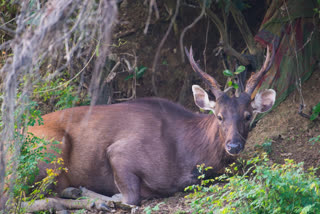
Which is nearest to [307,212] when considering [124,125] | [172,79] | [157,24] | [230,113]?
[230,113]

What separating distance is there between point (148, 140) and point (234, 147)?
1286 mm

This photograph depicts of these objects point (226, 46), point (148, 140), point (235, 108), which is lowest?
point (148, 140)

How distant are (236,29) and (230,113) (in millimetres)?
3288

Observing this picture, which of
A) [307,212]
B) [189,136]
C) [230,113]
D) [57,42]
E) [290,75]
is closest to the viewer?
[57,42]

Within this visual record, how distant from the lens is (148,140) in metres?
6.74

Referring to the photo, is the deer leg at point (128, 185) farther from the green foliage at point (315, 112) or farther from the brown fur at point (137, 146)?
the green foliage at point (315, 112)

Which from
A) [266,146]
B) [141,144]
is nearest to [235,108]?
[266,146]

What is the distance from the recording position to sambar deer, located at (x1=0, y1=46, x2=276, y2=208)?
21.4ft

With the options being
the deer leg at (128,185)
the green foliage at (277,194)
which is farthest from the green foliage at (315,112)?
the deer leg at (128,185)

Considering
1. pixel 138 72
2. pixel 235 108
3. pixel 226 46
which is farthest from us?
pixel 138 72

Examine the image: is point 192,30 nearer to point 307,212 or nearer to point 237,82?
point 237,82

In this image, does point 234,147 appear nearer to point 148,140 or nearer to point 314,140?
point 148,140

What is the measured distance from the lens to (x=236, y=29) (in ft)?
30.3

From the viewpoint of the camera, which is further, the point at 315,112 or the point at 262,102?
the point at 315,112
